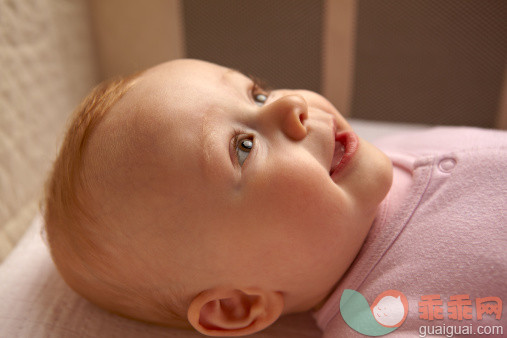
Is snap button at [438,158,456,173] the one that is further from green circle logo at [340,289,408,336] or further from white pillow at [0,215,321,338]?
white pillow at [0,215,321,338]

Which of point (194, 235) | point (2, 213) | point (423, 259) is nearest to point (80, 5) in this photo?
point (2, 213)

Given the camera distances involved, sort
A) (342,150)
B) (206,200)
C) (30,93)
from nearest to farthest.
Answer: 1. (206,200)
2. (342,150)
3. (30,93)

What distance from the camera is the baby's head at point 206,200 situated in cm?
58

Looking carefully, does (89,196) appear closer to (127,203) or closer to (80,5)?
(127,203)

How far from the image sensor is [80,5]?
4.05 ft

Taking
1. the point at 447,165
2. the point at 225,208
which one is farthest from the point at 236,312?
the point at 447,165

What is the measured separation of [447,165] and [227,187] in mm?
368

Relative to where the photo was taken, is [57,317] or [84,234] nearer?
[84,234]

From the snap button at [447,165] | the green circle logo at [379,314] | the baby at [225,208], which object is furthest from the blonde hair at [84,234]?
the snap button at [447,165]

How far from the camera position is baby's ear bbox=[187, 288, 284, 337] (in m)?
0.63

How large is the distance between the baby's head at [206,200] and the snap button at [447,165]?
0.10 meters

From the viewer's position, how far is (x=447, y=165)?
71 cm

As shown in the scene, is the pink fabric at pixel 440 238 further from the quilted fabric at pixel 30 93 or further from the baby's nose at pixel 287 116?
the quilted fabric at pixel 30 93

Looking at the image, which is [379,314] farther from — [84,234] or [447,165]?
[84,234]
